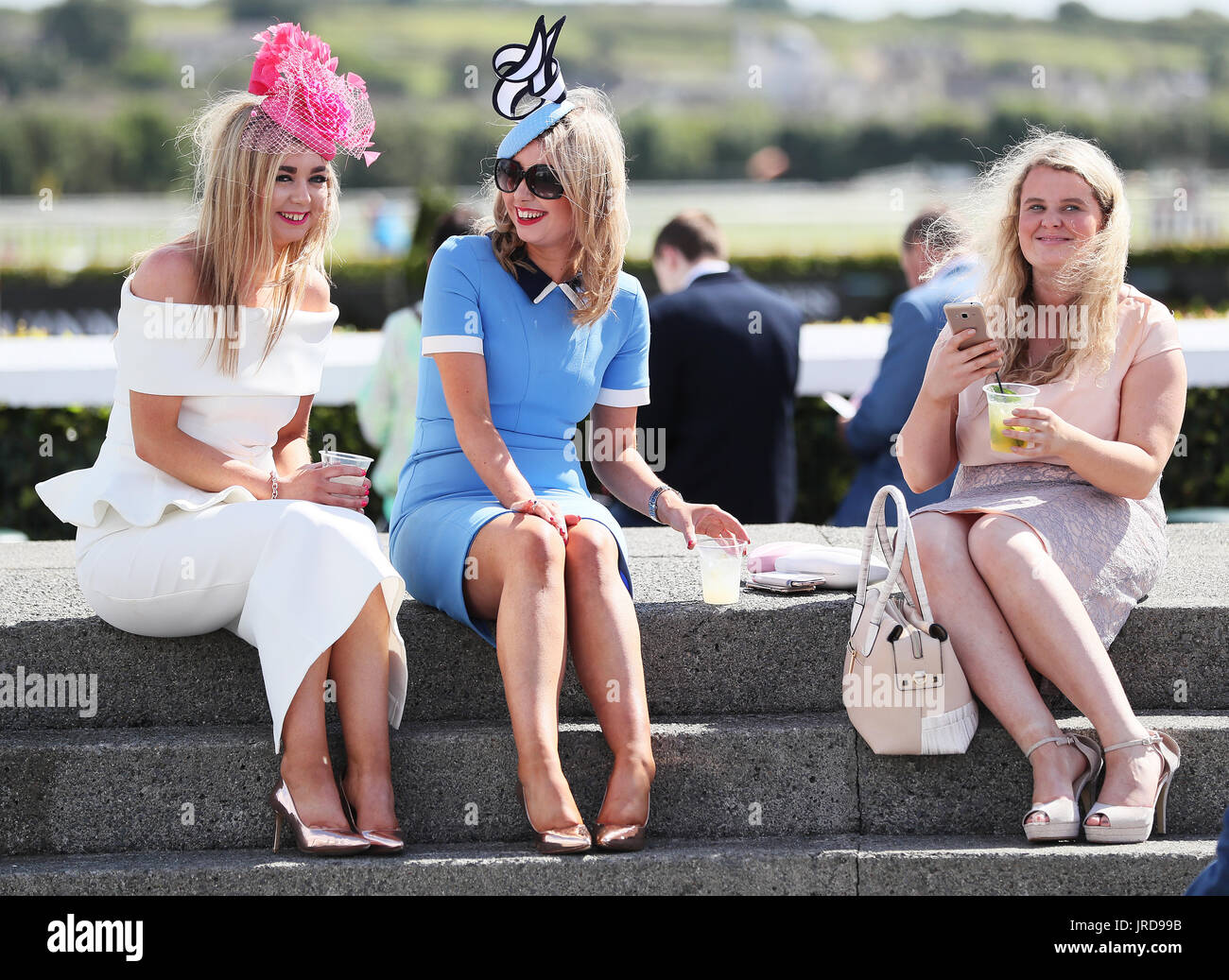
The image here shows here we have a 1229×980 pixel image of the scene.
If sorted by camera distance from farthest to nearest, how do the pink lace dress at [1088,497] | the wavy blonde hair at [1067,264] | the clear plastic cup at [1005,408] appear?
the wavy blonde hair at [1067,264] < the pink lace dress at [1088,497] < the clear plastic cup at [1005,408]

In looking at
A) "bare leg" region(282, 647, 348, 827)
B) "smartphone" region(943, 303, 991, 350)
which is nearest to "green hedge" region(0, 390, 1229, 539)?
"smartphone" region(943, 303, 991, 350)

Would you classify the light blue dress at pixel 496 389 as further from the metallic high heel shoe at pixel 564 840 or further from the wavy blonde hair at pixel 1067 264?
the wavy blonde hair at pixel 1067 264

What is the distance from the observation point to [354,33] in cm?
7244

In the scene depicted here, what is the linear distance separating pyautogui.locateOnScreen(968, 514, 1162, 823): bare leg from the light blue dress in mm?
850

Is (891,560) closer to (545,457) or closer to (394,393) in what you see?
(545,457)

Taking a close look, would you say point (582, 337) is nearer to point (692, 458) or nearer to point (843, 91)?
point (692, 458)

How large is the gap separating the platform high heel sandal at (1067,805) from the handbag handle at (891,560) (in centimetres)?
42

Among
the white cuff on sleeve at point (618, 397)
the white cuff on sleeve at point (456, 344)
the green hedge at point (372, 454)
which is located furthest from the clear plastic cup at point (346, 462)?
the green hedge at point (372, 454)

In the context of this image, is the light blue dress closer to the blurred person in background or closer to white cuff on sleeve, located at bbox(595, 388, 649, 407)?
white cuff on sleeve, located at bbox(595, 388, 649, 407)

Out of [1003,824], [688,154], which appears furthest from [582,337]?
[688,154]

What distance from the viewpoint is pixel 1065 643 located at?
3.25m

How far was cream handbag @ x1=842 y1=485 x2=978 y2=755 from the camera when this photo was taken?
3.21 metres

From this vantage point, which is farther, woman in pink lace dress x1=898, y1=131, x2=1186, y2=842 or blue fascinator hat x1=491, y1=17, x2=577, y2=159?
blue fascinator hat x1=491, y1=17, x2=577, y2=159

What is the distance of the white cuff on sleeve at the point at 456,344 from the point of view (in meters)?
3.46
